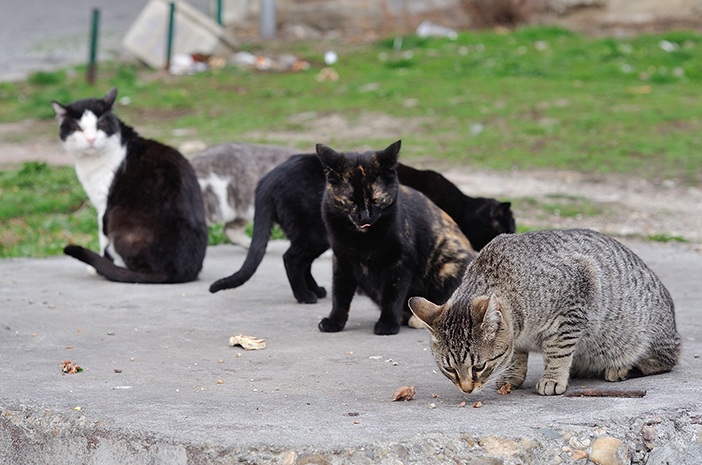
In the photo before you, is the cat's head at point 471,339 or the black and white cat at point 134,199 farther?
the black and white cat at point 134,199

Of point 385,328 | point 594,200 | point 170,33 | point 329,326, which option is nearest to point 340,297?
point 329,326

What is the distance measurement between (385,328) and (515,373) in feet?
3.70

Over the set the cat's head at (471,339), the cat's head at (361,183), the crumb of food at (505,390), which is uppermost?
the cat's head at (361,183)

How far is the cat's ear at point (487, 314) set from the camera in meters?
3.76

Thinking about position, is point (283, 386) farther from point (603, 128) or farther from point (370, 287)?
point (603, 128)

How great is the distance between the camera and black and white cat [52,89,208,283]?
6.56m

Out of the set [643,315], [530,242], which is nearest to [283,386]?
[530,242]

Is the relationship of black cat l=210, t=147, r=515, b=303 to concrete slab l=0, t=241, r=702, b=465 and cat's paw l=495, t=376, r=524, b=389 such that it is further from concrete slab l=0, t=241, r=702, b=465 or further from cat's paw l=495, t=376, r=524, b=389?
cat's paw l=495, t=376, r=524, b=389

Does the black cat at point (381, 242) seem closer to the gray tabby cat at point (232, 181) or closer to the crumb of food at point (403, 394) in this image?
the crumb of food at point (403, 394)

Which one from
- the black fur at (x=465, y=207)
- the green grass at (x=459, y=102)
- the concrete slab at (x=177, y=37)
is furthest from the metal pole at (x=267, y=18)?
the black fur at (x=465, y=207)

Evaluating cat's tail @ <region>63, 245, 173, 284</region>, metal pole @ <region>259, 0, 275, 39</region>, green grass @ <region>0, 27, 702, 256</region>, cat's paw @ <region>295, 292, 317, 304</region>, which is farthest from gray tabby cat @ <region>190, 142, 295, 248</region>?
metal pole @ <region>259, 0, 275, 39</region>

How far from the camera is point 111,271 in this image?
654 centimetres

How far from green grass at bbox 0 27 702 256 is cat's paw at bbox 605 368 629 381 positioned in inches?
195

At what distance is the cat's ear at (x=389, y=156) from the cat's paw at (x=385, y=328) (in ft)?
2.63
